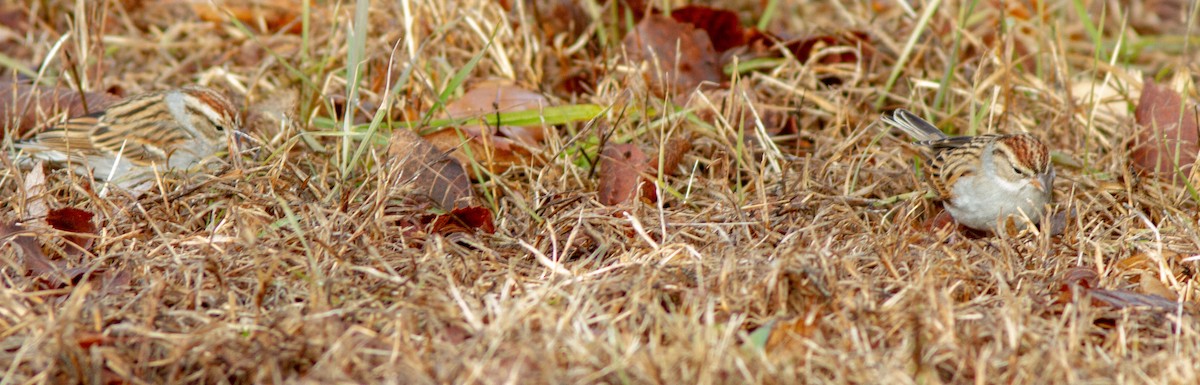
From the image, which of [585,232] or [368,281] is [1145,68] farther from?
[368,281]

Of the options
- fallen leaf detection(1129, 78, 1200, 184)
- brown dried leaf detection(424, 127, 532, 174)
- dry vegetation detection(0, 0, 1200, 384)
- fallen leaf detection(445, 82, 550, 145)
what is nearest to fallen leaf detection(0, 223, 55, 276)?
dry vegetation detection(0, 0, 1200, 384)

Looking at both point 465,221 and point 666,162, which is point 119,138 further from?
point 666,162

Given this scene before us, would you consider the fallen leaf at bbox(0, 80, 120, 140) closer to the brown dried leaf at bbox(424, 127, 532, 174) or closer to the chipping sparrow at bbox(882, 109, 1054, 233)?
the brown dried leaf at bbox(424, 127, 532, 174)

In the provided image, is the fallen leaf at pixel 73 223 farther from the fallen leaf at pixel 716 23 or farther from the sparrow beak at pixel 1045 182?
the sparrow beak at pixel 1045 182

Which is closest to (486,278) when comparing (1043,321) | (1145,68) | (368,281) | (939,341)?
(368,281)

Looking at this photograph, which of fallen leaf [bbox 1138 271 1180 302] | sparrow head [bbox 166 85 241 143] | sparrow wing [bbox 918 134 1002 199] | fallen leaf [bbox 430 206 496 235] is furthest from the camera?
sparrow head [bbox 166 85 241 143]

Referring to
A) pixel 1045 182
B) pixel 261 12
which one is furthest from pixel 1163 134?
pixel 261 12
